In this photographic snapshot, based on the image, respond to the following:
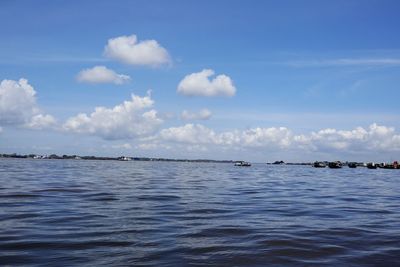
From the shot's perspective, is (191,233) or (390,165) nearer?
(191,233)

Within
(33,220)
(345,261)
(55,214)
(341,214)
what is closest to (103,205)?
(55,214)

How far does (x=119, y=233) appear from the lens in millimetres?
14500

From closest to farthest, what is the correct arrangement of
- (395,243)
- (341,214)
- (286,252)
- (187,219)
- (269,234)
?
(286,252) → (395,243) → (269,234) → (187,219) → (341,214)

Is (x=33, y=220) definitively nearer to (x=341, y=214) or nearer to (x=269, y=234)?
(x=269, y=234)

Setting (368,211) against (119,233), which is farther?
(368,211)

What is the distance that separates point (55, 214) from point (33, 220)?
1.70m

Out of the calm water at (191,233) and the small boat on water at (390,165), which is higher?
the small boat on water at (390,165)

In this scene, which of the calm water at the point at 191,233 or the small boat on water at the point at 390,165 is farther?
the small boat on water at the point at 390,165

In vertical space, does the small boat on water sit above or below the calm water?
above

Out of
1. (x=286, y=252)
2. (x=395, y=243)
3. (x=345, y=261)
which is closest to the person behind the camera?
(x=345, y=261)

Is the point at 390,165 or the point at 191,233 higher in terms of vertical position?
the point at 390,165

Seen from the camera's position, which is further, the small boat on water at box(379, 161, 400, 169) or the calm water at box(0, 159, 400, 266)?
the small boat on water at box(379, 161, 400, 169)

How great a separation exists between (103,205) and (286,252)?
1216 cm

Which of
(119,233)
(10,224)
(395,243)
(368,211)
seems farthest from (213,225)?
(368,211)
